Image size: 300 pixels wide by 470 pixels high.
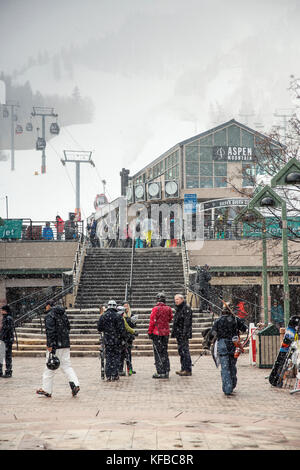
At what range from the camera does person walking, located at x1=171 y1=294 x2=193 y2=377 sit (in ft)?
44.3

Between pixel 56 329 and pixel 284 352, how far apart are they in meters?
3.92

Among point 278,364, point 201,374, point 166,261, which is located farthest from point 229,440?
point 166,261

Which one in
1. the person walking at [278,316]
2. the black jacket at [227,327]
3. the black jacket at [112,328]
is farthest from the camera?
the person walking at [278,316]

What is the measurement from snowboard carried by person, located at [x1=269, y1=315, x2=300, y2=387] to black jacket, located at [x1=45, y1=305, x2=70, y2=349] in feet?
12.1

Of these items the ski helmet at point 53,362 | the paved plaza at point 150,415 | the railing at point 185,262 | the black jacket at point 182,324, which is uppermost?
the railing at point 185,262

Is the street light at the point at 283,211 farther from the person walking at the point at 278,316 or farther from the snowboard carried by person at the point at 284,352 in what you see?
the person walking at the point at 278,316

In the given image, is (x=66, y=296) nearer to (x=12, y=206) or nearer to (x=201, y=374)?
(x=201, y=374)

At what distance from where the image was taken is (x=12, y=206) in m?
77.1

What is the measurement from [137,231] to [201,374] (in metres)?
22.0

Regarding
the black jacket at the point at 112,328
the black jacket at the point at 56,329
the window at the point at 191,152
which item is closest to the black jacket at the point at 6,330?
the black jacket at the point at 112,328

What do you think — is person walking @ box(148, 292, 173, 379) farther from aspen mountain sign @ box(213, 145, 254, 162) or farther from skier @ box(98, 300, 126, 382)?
aspen mountain sign @ box(213, 145, 254, 162)

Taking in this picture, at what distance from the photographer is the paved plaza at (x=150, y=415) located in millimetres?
6895

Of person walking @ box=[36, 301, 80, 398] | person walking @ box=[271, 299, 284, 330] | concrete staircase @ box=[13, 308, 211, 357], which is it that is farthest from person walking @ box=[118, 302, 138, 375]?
person walking @ box=[271, 299, 284, 330]

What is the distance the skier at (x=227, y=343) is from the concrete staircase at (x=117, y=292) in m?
8.09
